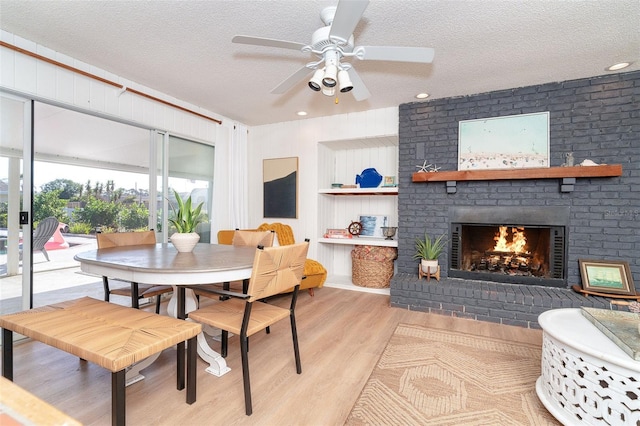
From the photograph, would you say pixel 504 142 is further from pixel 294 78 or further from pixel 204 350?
pixel 204 350

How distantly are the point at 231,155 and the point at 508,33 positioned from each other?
11.1ft

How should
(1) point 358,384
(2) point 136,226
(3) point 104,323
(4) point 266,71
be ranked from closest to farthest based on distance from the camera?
1. (3) point 104,323
2. (1) point 358,384
3. (4) point 266,71
4. (2) point 136,226

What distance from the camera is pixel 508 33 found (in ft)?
7.14

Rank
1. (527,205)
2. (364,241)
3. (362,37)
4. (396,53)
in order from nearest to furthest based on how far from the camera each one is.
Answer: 1. (396,53)
2. (362,37)
3. (527,205)
4. (364,241)

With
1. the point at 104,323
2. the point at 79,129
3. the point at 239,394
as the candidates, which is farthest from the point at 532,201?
the point at 79,129

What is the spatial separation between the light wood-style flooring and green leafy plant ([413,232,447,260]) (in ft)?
2.58

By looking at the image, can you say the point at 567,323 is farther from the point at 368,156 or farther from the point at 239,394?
the point at 368,156

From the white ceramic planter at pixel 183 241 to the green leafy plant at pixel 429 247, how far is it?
237cm

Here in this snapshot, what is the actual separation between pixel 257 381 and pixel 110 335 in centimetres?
89

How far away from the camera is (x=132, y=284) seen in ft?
6.86

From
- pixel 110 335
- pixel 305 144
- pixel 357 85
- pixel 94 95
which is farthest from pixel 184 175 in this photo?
pixel 110 335

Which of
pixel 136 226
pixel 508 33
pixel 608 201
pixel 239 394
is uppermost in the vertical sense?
pixel 508 33

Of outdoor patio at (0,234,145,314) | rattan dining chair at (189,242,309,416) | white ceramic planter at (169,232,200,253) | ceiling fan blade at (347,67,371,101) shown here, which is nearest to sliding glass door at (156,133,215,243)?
outdoor patio at (0,234,145,314)

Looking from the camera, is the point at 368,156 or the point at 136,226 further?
the point at 368,156
